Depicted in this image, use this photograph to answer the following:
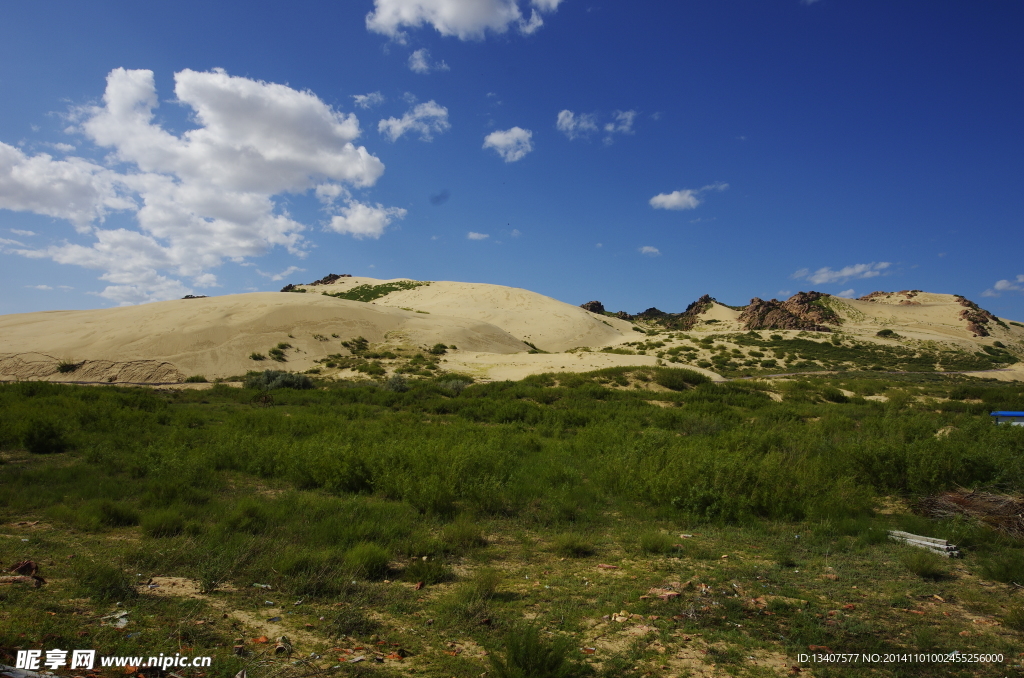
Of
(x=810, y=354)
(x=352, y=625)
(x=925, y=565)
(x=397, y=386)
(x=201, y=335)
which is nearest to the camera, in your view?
(x=352, y=625)

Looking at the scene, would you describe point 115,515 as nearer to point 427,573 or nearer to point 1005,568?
point 427,573

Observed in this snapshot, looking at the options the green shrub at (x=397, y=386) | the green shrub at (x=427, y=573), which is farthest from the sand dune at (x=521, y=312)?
the green shrub at (x=427, y=573)

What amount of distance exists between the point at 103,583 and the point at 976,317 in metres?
92.5

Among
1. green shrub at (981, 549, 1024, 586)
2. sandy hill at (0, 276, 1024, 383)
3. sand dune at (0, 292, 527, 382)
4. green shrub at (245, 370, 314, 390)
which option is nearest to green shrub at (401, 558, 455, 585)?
green shrub at (981, 549, 1024, 586)

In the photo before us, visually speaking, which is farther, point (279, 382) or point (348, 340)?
point (348, 340)

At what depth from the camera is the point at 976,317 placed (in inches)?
2675

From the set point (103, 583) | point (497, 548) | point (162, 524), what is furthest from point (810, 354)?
point (103, 583)

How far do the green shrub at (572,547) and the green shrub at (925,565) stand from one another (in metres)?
3.29

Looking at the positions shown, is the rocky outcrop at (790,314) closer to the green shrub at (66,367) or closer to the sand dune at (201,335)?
the sand dune at (201,335)

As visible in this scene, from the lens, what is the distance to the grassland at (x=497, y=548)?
3.72m

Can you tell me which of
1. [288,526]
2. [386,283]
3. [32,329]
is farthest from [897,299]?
[32,329]

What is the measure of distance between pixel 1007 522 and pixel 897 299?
94275 mm

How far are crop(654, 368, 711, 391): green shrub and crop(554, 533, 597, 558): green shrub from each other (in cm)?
1932

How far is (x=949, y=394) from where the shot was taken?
2266 cm
